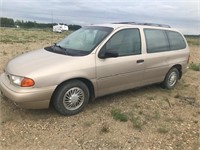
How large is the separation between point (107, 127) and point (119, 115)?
515mm

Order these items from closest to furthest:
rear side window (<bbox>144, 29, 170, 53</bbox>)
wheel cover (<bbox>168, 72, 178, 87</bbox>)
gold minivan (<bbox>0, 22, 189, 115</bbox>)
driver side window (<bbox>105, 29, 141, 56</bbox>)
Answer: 1. gold minivan (<bbox>0, 22, 189, 115</bbox>)
2. driver side window (<bbox>105, 29, 141, 56</bbox>)
3. rear side window (<bbox>144, 29, 170, 53</bbox>)
4. wheel cover (<bbox>168, 72, 178, 87</bbox>)

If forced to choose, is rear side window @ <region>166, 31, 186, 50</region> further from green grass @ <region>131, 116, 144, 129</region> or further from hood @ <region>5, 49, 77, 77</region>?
hood @ <region>5, 49, 77, 77</region>

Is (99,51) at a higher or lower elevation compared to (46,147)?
higher

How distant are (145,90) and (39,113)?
9.37ft

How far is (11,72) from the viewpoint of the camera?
444 cm

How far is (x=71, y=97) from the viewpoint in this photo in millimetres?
4621

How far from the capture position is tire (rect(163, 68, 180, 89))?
658 cm

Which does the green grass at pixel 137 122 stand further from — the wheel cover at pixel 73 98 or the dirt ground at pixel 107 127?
the wheel cover at pixel 73 98

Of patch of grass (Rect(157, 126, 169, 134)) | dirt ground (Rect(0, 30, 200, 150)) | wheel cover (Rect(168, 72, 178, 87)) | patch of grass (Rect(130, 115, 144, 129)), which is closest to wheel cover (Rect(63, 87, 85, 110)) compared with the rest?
Result: dirt ground (Rect(0, 30, 200, 150))

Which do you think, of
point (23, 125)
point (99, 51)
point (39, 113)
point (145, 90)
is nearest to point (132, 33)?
point (99, 51)

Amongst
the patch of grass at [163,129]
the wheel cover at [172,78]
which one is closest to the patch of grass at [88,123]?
the patch of grass at [163,129]

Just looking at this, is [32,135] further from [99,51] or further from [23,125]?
[99,51]

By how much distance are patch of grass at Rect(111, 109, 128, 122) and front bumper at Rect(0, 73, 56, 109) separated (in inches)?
49.0

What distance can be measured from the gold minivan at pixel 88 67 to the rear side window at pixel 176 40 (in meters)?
0.07
